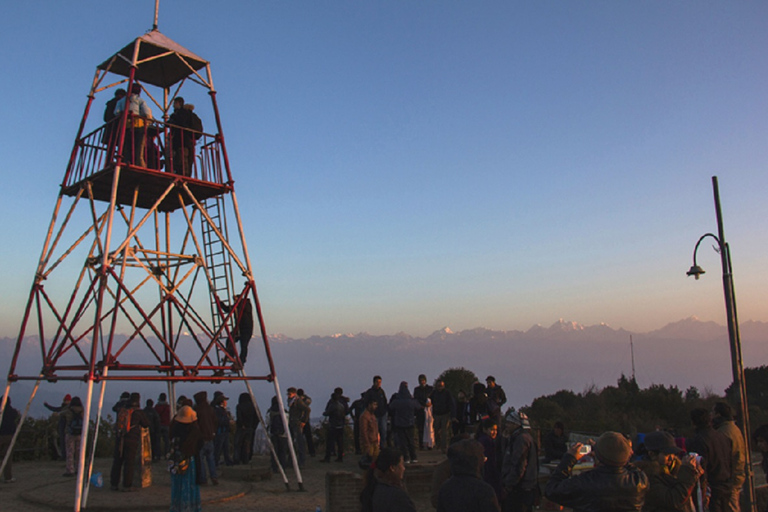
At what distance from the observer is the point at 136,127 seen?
13.8 metres

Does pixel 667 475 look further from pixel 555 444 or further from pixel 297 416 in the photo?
pixel 297 416

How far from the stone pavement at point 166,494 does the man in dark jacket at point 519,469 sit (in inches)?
179

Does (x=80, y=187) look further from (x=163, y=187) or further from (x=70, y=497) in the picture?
(x=70, y=497)

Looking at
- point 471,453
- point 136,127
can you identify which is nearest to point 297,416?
point 136,127

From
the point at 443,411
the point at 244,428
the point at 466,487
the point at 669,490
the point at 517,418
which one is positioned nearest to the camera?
the point at 466,487

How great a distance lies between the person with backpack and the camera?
13.1 metres

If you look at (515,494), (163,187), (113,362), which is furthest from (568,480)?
(163,187)

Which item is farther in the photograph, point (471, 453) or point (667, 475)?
point (667, 475)

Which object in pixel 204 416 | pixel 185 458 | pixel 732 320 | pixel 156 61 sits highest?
pixel 156 61

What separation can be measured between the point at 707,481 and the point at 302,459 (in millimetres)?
11154

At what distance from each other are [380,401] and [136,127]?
27.4ft

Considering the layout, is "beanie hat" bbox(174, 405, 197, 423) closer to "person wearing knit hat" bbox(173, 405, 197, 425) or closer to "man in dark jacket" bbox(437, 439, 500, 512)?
"person wearing knit hat" bbox(173, 405, 197, 425)

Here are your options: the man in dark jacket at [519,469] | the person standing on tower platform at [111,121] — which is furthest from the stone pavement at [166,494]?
the person standing on tower platform at [111,121]

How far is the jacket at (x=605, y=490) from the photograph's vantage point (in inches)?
197
